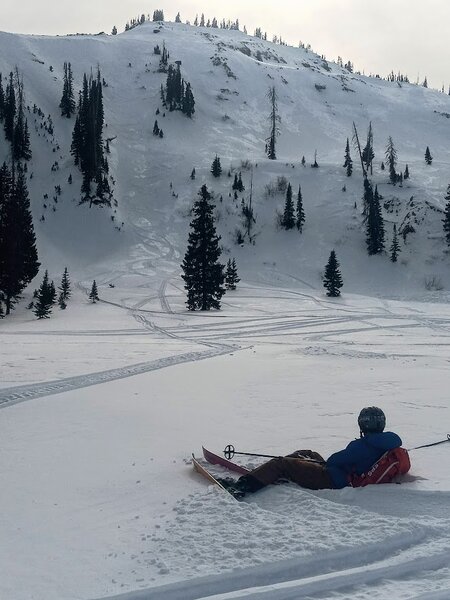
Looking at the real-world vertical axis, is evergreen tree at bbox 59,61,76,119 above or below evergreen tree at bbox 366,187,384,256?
above

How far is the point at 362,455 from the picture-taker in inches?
232

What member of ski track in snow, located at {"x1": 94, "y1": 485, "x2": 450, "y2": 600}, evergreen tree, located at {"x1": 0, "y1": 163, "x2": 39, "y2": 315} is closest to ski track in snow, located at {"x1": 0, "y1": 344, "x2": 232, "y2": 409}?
ski track in snow, located at {"x1": 94, "y1": 485, "x2": 450, "y2": 600}

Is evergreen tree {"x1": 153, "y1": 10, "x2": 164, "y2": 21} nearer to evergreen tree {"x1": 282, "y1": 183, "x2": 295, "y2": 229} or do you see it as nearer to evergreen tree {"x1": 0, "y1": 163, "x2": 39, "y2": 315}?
evergreen tree {"x1": 282, "y1": 183, "x2": 295, "y2": 229}

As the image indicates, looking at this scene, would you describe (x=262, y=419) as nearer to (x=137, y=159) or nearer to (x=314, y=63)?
(x=137, y=159)

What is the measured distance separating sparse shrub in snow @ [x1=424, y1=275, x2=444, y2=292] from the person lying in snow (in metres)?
44.5

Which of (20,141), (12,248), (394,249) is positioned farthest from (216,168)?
(12,248)

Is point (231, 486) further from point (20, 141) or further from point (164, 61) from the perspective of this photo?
point (164, 61)

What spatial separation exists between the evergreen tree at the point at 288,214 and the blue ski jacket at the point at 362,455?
177ft

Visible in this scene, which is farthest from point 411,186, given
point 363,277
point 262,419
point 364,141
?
point 262,419

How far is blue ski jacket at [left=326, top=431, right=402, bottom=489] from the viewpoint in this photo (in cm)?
584

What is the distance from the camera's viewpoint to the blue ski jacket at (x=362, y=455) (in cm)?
584

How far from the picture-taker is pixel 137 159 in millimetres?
73875

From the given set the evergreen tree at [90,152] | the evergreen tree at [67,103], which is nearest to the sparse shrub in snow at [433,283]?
the evergreen tree at [90,152]

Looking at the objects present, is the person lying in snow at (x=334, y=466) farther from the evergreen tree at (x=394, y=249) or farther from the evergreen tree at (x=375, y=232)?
the evergreen tree at (x=375, y=232)
